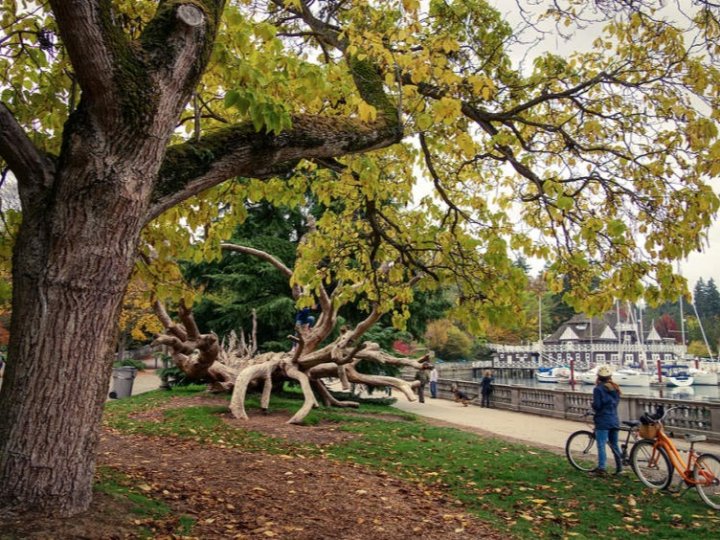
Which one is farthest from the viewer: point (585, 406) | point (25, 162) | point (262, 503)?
point (585, 406)

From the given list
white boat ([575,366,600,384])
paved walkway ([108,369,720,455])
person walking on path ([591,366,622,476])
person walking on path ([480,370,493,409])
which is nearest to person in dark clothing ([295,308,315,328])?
paved walkway ([108,369,720,455])

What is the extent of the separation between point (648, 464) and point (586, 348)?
80119mm

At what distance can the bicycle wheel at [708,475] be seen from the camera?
25.6 feet

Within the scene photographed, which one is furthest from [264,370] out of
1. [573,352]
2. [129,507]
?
[573,352]

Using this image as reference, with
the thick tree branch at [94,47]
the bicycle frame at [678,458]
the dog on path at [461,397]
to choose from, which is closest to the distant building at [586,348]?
the dog on path at [461,397]

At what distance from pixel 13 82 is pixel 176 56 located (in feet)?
10.2

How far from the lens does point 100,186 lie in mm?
3869

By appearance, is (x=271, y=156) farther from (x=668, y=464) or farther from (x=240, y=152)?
(x=668, y=464)

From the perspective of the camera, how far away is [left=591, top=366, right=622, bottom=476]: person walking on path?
937 cm

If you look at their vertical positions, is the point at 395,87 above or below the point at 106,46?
above

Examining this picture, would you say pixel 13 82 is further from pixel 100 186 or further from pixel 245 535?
pixel 245 535

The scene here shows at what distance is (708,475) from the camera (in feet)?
25.8

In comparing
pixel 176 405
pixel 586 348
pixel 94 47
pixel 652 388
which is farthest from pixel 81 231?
pixel 586 348

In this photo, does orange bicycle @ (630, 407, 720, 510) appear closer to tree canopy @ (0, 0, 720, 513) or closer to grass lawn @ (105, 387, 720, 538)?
grass lawn @ (105, 387, 720, 538)
